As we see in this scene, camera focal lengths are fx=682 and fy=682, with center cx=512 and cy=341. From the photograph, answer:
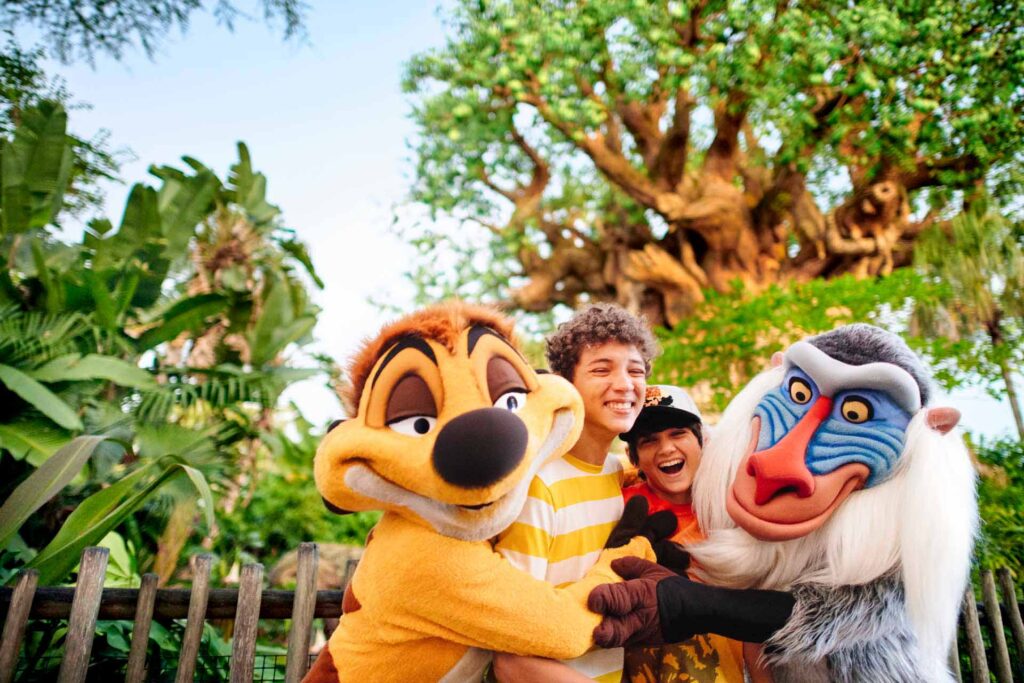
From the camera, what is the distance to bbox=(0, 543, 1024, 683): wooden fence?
209 centimetres

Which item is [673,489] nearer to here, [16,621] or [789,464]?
[789,464]

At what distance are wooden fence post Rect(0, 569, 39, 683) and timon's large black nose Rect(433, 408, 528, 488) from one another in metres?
1.75

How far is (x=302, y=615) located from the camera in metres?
2.23

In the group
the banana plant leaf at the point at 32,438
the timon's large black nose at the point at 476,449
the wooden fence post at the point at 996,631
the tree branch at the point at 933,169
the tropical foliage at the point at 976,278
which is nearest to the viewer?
the timon's large black nose at the point at 476,449

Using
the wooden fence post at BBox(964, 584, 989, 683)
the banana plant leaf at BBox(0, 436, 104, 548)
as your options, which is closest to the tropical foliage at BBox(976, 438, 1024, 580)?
the wooden fence post at BBox(964, 584, 989, 683)

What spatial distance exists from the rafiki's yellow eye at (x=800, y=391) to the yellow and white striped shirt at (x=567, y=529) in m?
0.47

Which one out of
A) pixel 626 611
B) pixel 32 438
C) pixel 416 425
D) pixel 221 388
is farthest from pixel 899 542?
pixel 221 388

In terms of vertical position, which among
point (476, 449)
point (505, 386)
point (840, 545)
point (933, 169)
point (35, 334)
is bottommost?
point (840, 545)

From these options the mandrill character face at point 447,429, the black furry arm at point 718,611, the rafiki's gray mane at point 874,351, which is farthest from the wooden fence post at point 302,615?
the rafiki's gray mane at point 874,351

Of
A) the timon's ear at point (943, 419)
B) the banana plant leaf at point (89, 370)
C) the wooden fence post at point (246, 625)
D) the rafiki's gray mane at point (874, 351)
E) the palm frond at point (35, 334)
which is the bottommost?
the wooden fence post at point (246, 625)

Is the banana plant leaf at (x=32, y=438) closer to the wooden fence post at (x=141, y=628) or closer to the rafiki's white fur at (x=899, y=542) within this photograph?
the wooden fence post at (x=141, y=628)

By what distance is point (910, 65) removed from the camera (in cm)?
592

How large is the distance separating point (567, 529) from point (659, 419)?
36cm

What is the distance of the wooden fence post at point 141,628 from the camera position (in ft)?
7.02
